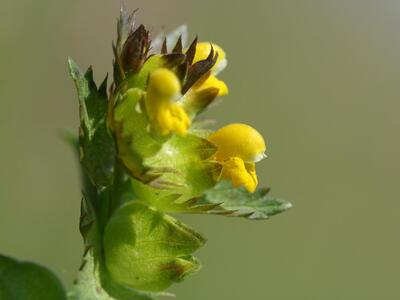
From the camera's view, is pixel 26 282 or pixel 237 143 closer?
pixel 26 282

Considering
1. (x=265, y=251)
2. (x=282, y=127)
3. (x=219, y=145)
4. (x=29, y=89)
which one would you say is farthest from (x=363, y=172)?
(x=219, y=145)

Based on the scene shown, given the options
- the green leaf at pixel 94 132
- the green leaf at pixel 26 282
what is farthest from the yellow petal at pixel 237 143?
the green leaf at pixel 26 282

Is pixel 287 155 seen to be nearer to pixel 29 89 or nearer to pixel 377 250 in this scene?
pixel 377 250

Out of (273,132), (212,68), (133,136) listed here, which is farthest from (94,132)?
(273,132)

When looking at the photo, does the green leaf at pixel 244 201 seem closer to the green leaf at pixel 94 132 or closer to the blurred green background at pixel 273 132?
the green leaf at pixel 94 132

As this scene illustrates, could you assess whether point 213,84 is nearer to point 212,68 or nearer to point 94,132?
point 212,68
